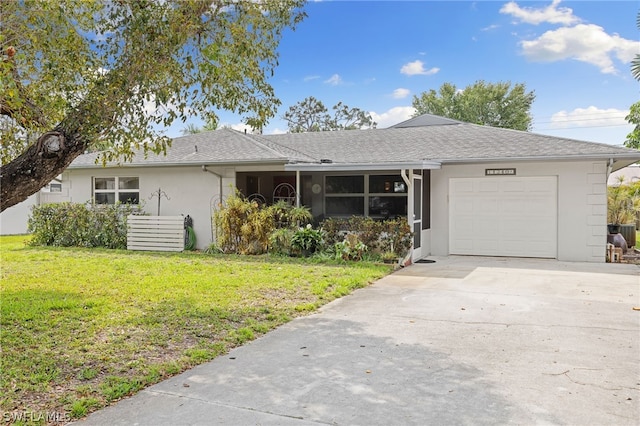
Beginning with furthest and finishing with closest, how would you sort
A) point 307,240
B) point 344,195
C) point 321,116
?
point 321,116, point 344,195, point 307,240

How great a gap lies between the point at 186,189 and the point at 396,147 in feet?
20.7

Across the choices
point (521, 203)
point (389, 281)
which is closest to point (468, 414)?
point (389, 281)

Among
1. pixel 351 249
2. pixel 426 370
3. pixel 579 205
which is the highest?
pixel 579 205

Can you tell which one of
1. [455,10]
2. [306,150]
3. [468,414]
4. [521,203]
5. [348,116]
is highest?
[348,116]

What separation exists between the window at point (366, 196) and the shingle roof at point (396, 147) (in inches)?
26.1

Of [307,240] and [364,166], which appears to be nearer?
[364,166]

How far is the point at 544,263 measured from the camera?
10750mm

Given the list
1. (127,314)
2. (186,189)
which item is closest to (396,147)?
(186,189)

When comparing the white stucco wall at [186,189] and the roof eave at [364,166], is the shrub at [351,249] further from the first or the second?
the white stucco wall at [186,189]

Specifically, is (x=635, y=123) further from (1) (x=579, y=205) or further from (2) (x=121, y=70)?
(2) (x=121, y=70)

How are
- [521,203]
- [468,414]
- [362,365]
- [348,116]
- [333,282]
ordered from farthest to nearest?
[348,116] → [521,203] → [333,282] → [362,365] → [468,414]

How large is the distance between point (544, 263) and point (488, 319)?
18.9ft

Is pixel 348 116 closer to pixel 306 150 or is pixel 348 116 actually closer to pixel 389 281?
pixel 306 150

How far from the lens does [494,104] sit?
35469mm
